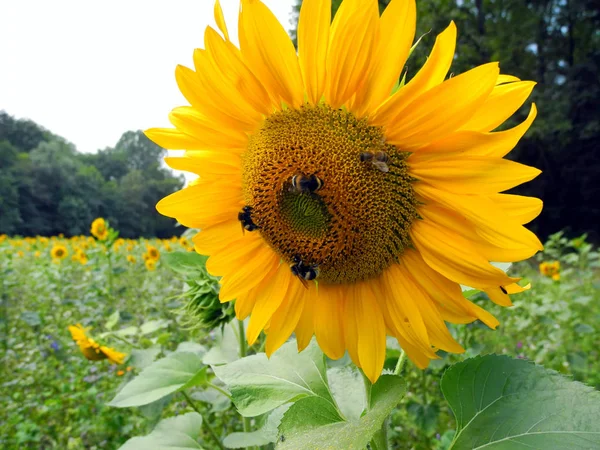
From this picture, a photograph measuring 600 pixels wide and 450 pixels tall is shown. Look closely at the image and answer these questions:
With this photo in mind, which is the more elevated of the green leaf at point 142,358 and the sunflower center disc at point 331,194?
the sunflower center disc at point 331,194

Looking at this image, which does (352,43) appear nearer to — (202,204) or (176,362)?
(202,204)

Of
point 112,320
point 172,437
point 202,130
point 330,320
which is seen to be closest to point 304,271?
point 330,320

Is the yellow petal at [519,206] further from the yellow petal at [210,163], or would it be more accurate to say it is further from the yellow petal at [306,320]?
the yellow petal at [210,163]

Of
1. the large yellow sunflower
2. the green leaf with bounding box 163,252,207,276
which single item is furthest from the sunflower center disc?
the green leaf with bounding box 163,252,207,276

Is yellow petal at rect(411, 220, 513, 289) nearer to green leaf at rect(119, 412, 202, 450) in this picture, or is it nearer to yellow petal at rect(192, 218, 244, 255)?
yellow petal at rect(192, 218, 244, 255)

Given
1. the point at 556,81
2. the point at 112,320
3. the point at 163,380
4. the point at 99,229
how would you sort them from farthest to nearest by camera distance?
the point at 556,81, the point at 99,229, the point at 112,320, the point at 163,380

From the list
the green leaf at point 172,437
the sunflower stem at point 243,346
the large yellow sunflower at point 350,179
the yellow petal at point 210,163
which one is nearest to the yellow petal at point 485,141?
the large yellow sunflower at point 350,179
